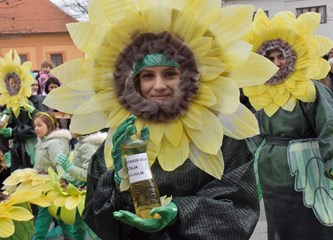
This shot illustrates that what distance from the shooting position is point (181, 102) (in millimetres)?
2025

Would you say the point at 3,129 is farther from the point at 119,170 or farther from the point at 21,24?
the point at 21,24

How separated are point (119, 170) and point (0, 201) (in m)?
1.64

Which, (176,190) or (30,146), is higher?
(176,190)

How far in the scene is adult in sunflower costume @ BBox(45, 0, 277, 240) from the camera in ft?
6.59

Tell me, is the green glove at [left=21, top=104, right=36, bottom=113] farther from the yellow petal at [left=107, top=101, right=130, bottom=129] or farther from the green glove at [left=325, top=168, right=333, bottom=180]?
the yellow petal at [left=107, top=101, right=130, bottom=129]

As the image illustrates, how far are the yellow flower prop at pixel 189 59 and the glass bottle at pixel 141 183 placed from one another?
0.14 m

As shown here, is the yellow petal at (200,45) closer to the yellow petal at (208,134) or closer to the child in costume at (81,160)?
the yellow petal at (208,134)

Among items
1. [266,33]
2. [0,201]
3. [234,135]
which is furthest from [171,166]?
[266,33]

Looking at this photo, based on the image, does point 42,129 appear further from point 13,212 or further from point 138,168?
point 138,168

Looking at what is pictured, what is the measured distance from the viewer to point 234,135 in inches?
80.5

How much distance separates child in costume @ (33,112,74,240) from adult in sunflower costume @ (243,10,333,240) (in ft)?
6.45

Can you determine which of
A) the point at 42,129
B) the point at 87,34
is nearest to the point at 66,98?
the point at 87,34

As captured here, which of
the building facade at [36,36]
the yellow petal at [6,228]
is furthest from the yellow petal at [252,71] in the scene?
the building facade at [36,36]

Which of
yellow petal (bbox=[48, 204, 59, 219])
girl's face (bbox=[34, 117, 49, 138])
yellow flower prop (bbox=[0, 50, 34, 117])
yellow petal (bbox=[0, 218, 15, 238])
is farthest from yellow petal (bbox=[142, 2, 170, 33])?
yellow flower prop (bbox=[0, 50, 34, 117])
